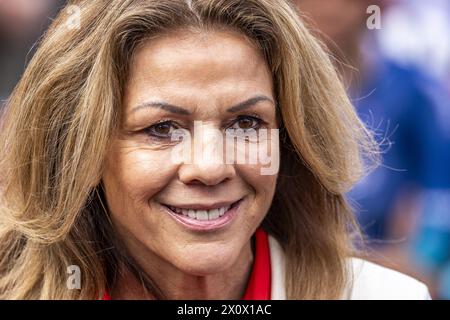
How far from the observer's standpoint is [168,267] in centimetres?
250

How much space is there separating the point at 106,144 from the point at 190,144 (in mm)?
217

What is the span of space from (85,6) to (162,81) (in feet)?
1.07

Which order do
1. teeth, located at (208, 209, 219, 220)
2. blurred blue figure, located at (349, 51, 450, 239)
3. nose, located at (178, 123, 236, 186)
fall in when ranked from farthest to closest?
blurred blue figure, located at (349, 51, 450, 239) < teeth, located at (208, 209, 219, 220) < nose, located at (178, 123, 236, 186)

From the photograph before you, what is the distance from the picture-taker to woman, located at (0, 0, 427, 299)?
227cm

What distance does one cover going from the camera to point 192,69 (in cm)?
224

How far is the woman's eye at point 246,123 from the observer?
2.33 m

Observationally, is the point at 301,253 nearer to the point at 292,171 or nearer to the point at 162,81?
the point at 292,171

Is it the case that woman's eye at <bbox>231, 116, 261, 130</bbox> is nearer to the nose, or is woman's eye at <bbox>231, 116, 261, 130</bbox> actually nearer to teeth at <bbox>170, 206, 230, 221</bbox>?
the nose

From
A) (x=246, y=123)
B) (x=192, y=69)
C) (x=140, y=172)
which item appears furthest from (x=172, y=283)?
(x=192, y=69)

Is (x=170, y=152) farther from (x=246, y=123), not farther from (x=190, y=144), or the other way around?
(x=246, y=123)

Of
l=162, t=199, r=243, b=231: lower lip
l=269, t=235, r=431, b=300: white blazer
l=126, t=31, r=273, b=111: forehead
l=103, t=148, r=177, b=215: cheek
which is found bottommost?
l=269, t=235, r=431, b=300: white blazer

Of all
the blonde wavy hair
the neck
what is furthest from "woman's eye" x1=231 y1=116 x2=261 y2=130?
the neck

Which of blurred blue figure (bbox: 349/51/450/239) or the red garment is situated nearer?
the red garment
